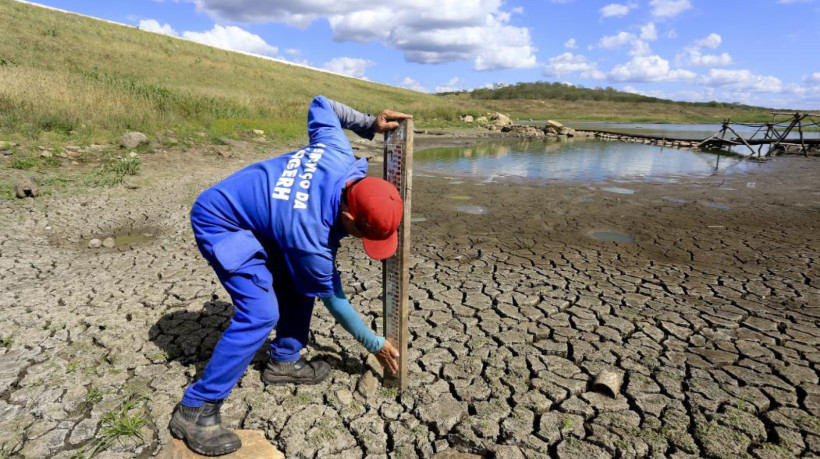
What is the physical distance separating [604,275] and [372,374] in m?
2.99

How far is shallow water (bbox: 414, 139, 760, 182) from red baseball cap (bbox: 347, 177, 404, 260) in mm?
9529

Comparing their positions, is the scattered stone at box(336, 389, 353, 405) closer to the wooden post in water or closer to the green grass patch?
the wooden post in water

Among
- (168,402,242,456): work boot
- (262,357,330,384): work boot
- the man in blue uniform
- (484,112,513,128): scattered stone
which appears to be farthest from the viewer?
(484,112,513,128): scattered stone

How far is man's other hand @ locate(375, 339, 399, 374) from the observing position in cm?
262

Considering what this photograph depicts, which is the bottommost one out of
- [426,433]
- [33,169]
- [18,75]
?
[426,433]

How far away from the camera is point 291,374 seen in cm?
287

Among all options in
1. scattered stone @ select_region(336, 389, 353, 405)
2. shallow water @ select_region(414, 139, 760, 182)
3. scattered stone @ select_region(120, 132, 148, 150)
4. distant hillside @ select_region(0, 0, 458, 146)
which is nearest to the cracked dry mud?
scattered stone @ select_region(336, 389, 353, 405)

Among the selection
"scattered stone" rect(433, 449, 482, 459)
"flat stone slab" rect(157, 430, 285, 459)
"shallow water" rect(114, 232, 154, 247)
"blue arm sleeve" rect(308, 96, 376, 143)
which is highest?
"blue arm sleeve" rect(308, 96, 376, 143)

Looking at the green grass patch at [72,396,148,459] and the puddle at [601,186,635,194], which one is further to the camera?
the puddle at [601,186,635,194]

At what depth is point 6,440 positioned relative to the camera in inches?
91.4

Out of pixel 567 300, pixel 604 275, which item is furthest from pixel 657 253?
pixel 567 300

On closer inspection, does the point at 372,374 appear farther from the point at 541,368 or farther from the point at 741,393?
the point at 741,393

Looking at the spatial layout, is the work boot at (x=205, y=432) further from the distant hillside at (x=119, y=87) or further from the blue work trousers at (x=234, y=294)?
the distant hillside at (x=119, y=87)

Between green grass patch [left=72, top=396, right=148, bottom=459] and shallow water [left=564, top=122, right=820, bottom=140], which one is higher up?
shallow water [left=564, top=122, right=820, bottom=140]
